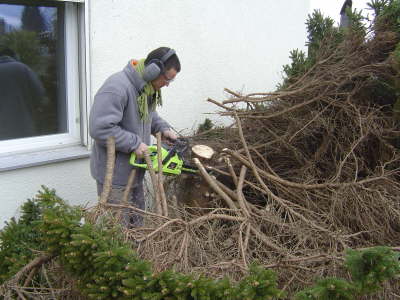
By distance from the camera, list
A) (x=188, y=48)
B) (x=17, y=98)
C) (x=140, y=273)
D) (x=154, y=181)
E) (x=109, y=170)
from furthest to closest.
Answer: (x=188, y=48), (x=17, y=98), (x=154, y=181), (x=109, y=170), (x=140, y=273)

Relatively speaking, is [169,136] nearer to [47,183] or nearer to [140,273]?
[47,183]

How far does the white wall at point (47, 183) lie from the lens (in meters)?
3.19

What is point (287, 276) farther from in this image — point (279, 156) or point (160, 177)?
point (279, 156)

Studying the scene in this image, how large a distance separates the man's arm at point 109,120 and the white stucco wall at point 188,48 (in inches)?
34.1

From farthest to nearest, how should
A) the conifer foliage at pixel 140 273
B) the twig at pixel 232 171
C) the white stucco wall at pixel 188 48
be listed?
the white stucco wall at pixel 188 48, the twig at pixel 232 171, the conifer foliage at pixel 140 273

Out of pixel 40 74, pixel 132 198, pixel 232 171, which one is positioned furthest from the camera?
pixel 40 74

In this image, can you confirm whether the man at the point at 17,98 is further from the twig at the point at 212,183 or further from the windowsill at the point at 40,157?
the twig at the point at 212,183

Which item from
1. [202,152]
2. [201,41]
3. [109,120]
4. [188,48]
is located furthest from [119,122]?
[201,41]

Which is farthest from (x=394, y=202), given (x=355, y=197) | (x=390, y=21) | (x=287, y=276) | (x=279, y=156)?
(x=390, y=21)

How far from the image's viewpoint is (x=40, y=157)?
335 centimetres

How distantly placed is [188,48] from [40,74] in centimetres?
163

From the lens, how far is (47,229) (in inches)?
76.9

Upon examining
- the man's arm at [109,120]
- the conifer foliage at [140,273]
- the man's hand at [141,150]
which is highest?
the man's arm at [109,120]

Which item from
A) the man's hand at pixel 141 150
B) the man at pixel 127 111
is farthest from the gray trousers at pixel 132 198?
the man's hand at pixel 141 150
